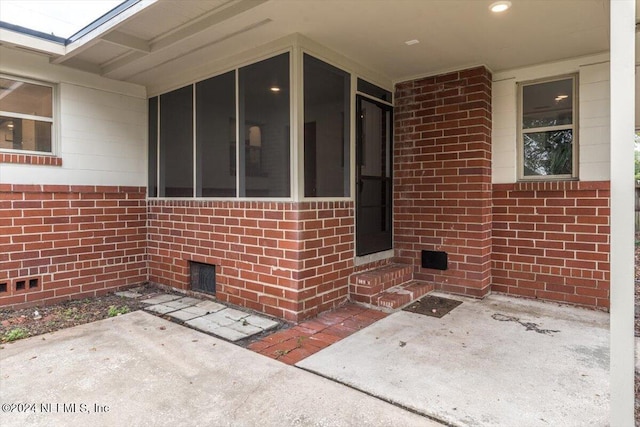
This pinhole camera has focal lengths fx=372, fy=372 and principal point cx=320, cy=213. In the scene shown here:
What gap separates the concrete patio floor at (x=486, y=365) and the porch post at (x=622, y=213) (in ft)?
2.13

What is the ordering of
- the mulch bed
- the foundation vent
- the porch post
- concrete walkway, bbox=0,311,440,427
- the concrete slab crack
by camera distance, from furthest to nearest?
the foundation vent < the mulch bed < the concrete slab crack < concrete walkway, bbox=0,311,440,427 < the porch post

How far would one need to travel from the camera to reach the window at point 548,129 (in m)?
4.05

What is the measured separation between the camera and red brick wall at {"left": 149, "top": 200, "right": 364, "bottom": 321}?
3.52 m

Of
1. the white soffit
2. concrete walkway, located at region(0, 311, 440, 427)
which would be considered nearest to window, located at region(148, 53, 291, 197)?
the white soffit

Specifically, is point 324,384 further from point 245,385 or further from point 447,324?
point 447,324

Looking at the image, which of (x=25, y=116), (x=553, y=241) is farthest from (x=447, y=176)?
(x=25, y=116)

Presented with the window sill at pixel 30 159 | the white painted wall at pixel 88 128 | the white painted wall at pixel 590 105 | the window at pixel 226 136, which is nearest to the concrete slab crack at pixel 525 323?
the white painted wall at pixel 590 105

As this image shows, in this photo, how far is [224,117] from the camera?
4070mm

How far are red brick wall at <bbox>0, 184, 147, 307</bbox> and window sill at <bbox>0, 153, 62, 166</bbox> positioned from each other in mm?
250

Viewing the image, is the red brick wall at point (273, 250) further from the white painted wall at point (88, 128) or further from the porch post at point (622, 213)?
the porch post at point (622, 213)

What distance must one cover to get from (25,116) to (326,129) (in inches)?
129

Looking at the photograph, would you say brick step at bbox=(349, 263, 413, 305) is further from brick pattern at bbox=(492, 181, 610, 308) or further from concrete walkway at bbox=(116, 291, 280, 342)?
brick pattern at bbox=(492, 181, 610, 308)

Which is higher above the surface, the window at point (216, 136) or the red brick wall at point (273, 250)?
the window at point (216, 136)

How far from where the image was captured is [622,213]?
A: 1.43m
